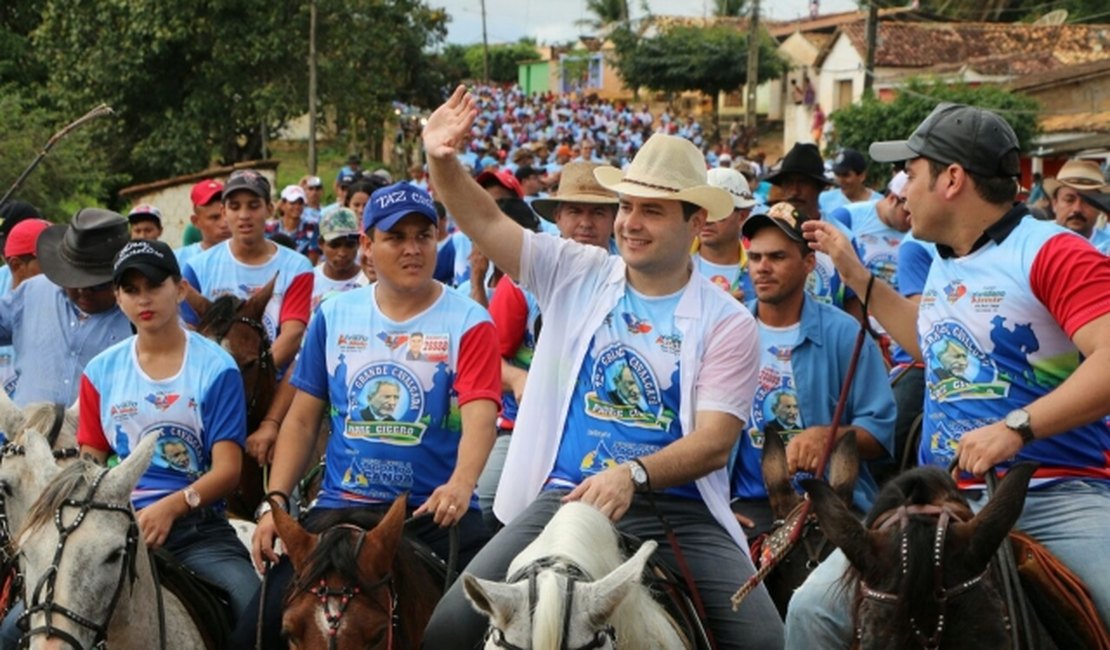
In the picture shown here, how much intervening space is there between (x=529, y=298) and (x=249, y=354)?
5.50 feet

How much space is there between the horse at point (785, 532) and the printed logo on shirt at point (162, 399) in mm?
2665

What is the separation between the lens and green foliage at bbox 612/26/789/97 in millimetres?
74812

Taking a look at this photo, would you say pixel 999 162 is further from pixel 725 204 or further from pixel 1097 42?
pixel 1097 42

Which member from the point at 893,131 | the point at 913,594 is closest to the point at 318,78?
the point at 893,131

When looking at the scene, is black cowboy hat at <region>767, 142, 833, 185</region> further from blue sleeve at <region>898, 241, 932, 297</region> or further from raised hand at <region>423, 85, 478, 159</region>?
raised hand at <region>423, 85, 478, 159</region>

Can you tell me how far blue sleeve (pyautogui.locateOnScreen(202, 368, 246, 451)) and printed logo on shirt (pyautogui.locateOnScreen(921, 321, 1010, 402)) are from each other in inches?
124

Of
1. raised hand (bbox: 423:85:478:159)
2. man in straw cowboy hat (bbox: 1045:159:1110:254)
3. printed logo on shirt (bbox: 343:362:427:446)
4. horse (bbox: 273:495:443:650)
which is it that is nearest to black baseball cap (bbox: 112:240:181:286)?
printed logo on shirt (bbox: 343:362:427:446)

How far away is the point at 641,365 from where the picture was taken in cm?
537

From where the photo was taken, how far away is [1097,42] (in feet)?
175

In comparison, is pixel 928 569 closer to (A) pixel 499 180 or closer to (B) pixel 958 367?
(B) pixel 958 367

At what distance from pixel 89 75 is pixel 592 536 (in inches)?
1407

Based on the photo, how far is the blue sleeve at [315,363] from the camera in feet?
21.3

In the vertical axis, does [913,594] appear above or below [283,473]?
above

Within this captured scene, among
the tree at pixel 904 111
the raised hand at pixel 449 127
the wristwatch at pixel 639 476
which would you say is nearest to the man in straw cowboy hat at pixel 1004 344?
the wristwatch at pixel 639 476
